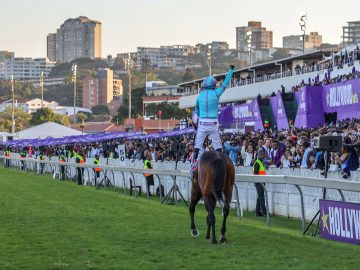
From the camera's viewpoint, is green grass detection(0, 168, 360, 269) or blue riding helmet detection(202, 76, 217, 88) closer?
green grass detection(0, 168, 360, 269)

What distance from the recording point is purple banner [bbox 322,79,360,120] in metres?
24.8

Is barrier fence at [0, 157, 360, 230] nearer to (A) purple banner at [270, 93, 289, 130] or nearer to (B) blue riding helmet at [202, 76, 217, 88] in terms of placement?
(B) blue riding helmet at [202, 76, 217, 88]

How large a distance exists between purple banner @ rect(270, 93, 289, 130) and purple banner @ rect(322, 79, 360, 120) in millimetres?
2654

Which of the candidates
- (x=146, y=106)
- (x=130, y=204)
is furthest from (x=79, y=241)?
(x=146, y=106)

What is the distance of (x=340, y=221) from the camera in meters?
14.7

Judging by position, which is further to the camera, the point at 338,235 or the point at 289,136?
the point at 289,136

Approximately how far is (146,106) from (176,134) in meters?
110

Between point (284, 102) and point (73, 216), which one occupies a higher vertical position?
point (284, 102)

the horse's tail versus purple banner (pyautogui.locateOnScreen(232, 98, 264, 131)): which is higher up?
purple banner (pyautogui.locateOnScreen(232, 98, 264, 131))

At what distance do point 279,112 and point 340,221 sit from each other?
15.4 m


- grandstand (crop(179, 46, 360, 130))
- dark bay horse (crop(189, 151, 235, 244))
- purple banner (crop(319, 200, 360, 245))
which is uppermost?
grandstand (crop(179, 46, 360, 130))

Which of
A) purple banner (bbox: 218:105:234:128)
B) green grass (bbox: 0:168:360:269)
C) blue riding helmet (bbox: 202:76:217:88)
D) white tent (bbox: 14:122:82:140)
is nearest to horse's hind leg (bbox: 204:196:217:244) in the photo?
green grass (bbox: 0:168:360:269)

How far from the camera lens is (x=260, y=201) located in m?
21.7

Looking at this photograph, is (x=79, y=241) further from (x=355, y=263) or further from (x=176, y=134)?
(x=176, y=134)
